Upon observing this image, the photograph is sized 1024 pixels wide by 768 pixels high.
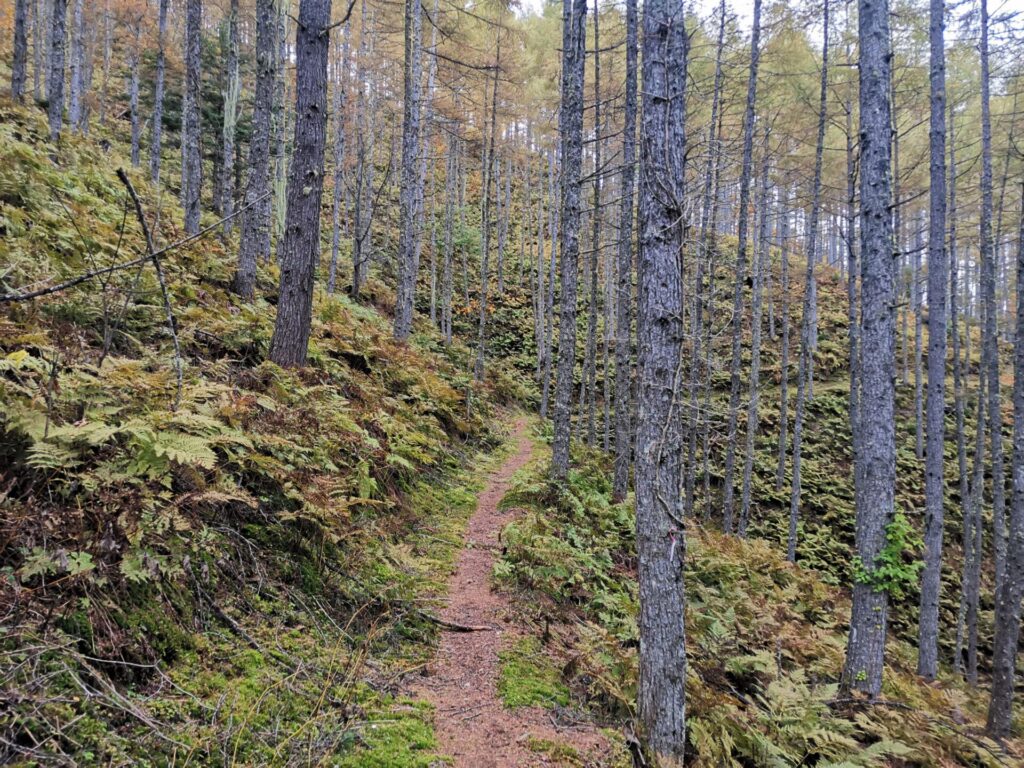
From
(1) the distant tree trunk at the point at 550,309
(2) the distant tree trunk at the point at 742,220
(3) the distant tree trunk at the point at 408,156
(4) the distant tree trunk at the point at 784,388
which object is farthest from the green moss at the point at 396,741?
(1) the distant tree trunk at the point at 550,309

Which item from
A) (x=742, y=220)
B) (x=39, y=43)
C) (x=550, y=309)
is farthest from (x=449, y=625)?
(x=39, y=43)

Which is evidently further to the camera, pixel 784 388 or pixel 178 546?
pixel 784 388

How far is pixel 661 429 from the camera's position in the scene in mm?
3457

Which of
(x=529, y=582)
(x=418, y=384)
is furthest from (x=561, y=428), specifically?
(x=529, y=582)

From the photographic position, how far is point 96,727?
6.84ft

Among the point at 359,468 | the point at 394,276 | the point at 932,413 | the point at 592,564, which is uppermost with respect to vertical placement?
the point at 394,276

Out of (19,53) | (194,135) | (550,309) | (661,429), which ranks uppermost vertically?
(19,53)

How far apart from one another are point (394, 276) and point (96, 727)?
23.8 meters

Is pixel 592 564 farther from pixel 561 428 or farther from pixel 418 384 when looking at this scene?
pixel 418 384

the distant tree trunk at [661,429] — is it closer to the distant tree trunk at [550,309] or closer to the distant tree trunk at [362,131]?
the distant tree trunk at [550,309]

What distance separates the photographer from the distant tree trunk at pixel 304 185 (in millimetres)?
A: 6309

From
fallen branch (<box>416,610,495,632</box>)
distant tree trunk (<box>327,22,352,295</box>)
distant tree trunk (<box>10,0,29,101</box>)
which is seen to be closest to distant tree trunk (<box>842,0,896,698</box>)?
fallen branch (<box>416,610,495,632</box>)

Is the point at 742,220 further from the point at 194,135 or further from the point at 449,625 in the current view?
the point at 194,135

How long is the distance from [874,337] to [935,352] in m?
6.16
